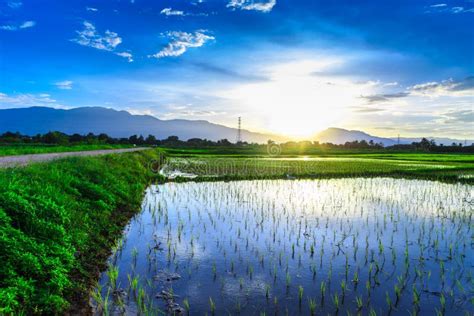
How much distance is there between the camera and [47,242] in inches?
236

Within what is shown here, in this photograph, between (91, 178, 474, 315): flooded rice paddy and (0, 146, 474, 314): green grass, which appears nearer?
(0, 146, 474, 314): green grass

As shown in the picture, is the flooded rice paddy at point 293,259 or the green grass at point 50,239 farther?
the flooded rice paddy at point 293,259

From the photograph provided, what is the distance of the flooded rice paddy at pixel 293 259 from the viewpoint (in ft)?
18.8

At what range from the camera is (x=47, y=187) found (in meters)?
8.14

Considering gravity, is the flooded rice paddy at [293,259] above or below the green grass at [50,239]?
below

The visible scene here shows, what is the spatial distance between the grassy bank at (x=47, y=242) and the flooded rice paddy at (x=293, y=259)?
1.76ft

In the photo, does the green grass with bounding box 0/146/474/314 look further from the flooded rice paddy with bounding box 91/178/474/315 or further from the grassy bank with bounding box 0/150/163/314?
the flooded rice paddy with bounding box 91/178/474/315

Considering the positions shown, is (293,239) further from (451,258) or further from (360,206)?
(360,206)

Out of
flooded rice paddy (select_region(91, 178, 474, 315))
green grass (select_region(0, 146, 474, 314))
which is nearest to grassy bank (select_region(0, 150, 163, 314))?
green grass (select_region(0, 146, 474, 314))

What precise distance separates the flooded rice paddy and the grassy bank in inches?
Answer: 21.1

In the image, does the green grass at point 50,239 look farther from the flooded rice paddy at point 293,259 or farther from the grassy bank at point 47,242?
the flooded rice paddy at point 293,259

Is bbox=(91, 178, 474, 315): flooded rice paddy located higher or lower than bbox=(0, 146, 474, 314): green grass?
lower

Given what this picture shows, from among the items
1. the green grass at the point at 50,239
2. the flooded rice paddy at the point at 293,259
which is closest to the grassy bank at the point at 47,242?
the green grass at the point at 50,239

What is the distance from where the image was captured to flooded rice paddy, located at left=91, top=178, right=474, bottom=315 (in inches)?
225
